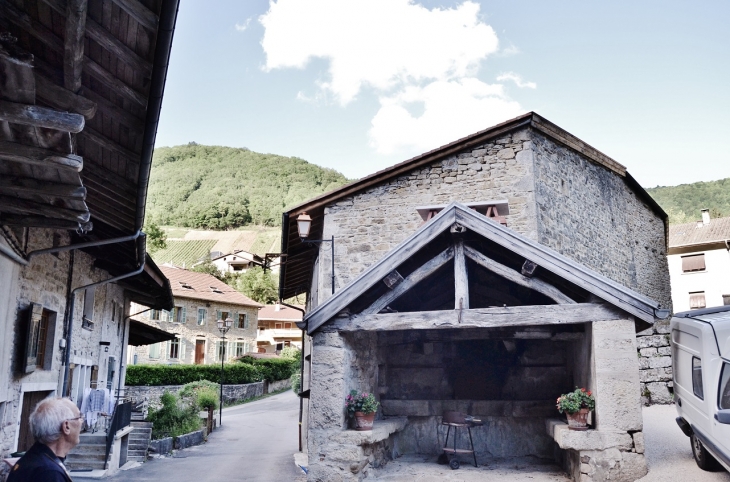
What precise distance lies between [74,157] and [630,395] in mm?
5892

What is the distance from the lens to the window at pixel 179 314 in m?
35.5

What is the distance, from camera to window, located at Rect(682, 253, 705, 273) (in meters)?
31.6

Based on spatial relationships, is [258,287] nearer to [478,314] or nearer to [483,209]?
[483,209]

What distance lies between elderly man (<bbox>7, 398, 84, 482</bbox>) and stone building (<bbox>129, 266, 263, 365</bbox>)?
31513 mm

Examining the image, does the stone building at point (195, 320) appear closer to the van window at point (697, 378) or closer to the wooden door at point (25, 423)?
the wooden door at point (25, 423)

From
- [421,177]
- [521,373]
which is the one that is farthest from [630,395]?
[421,177]

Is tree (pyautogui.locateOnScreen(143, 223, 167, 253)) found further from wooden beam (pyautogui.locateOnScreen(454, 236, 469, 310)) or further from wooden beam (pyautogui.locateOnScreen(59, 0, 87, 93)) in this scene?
wooden beam (pyautogui.locateOnScreen(59, 0, 87, 93))

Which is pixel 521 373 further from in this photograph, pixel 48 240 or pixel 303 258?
pixel 303 258

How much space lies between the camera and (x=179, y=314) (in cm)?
3569

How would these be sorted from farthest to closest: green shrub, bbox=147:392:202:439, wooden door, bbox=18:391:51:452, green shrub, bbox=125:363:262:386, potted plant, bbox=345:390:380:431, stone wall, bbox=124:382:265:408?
1. green shrub, bbox=125:363:262:386
2. stone wall, bbox=124:382:265:408
3. green shrub, bbox=147:392:202:439
4. wooden door, bbox=18:391:51:452
5. potted plant, bbox=345:390:380:431

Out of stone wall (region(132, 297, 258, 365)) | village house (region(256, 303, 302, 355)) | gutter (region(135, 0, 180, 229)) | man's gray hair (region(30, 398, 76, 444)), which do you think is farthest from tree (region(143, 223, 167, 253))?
man's gray hair (region(30, 398, 76, 444))

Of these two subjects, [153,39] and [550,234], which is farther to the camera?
[550,234]

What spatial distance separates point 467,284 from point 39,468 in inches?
206

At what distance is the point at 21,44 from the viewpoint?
168 inches
